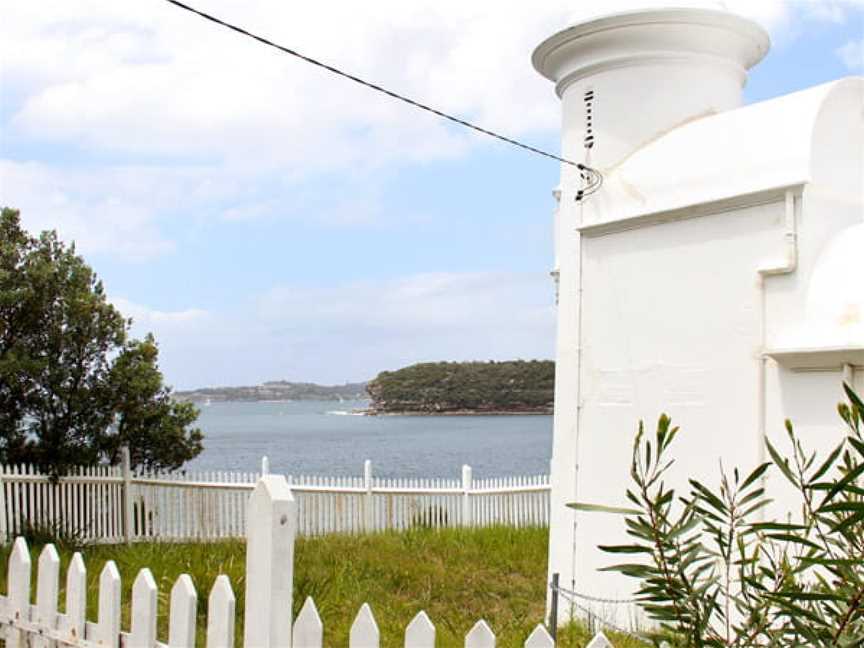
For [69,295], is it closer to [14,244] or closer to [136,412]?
[14,244]

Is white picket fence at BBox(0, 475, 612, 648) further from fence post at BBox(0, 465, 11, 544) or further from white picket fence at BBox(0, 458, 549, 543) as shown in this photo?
fence post at BBox(0, 465, 11, 544)

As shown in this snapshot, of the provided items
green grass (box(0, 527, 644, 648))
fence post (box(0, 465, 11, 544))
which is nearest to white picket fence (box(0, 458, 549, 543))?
fence post (box(0, 465, 11, 544))

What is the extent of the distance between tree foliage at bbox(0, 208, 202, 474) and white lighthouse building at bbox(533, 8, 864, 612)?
7277 millimetres

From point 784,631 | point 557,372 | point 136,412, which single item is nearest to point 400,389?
point 136,412

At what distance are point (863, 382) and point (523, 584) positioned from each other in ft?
18.3

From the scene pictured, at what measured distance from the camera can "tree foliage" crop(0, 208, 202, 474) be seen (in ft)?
41.9

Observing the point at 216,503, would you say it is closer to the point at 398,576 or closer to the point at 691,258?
the point at 398,576

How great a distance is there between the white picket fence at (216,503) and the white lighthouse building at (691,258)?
20.7 feet

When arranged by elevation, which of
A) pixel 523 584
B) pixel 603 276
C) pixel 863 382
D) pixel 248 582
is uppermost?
pixel 603 276

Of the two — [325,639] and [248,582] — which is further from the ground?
[248,582]

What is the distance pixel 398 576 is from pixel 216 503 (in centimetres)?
585

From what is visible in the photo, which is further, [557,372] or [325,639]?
[557,372]

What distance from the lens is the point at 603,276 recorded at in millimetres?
8305

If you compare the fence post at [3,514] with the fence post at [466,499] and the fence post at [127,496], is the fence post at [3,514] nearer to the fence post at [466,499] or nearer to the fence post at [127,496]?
the fence post at [127,496]
